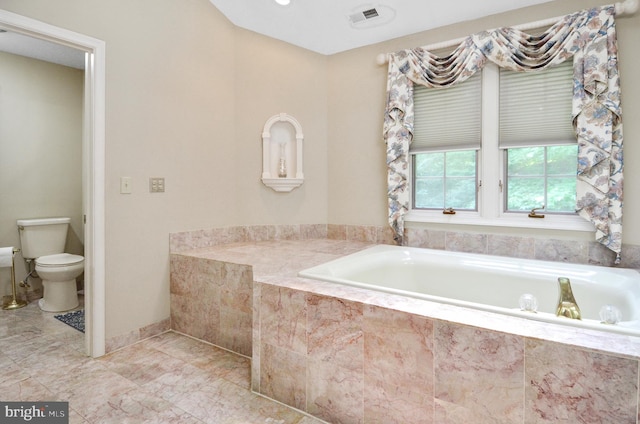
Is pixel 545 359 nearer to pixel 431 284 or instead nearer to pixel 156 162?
pixel 431 284

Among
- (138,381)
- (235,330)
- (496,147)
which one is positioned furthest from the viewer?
(496,147)

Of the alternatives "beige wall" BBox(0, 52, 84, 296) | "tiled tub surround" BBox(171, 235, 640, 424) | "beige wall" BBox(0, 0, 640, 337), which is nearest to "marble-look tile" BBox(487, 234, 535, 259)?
"beige wall" BBox(0, 0, 640, 337)

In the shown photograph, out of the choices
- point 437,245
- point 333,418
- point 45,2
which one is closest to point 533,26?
point 437,245

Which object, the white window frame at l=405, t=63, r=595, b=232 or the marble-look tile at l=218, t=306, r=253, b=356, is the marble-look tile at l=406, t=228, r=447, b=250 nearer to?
the white window frame at l=405, t=63, r=595, b=232

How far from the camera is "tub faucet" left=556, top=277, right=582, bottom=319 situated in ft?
4.55

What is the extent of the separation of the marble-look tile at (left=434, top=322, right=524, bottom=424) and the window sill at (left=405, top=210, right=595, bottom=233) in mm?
1546

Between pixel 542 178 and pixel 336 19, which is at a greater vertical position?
pixel 336 19

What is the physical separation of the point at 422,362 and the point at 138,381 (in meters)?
1.54

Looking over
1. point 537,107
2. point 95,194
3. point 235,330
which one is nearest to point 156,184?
point 95,194

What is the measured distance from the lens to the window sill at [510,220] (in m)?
2.29

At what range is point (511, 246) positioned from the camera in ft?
8.16

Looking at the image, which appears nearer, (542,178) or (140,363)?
(140,363)

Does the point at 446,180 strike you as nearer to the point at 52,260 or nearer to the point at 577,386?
the point at 577,386

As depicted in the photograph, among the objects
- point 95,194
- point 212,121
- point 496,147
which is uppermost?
point 212,121
